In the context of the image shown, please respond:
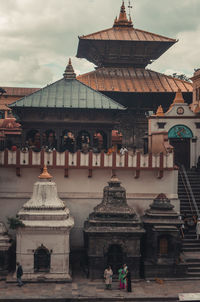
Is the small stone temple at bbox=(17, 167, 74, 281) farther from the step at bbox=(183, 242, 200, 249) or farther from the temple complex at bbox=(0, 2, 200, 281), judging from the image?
the step at bbox=(183, 242, 200, 249)

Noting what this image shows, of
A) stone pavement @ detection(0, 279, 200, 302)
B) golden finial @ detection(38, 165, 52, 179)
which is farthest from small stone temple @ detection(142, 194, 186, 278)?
golden finial @ detection(38, 165, 52, 179)

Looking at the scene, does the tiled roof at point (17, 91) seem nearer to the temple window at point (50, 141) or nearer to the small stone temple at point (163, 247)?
the temple window at point (50, 141)

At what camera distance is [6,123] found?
1686 inches

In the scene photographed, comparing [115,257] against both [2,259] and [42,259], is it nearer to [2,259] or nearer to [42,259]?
[42,259]

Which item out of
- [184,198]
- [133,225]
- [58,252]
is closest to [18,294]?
[58,252]

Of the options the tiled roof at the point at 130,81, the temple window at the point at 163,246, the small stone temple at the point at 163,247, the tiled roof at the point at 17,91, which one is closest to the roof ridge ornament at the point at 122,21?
the tiled roof at the point at 130,81

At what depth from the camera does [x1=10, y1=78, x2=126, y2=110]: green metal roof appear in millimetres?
30328

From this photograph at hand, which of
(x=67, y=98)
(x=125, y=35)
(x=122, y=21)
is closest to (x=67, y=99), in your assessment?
(x=67, y=98)

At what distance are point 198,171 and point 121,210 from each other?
11.5 metres

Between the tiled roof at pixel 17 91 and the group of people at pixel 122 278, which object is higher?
the tiled roof at pixel 17 91

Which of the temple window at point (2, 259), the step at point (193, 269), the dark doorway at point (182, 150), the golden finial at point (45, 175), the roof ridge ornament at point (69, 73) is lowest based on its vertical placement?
the step at point (193, 269)

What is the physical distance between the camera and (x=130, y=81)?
41.6 m

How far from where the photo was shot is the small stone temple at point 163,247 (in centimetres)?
2542

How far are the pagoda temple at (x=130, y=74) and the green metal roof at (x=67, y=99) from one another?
7462mm
